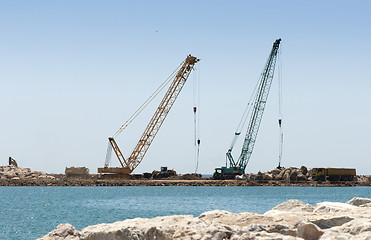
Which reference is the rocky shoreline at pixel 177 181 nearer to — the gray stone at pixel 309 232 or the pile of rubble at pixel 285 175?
the pile of rubble at pixel 285 175

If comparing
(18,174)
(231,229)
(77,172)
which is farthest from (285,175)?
(231,229)

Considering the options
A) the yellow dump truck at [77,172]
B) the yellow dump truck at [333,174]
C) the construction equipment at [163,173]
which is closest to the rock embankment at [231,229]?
the construction equipment at [163,173]

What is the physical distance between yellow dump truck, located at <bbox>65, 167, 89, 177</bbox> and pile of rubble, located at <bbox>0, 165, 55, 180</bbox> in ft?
17.3

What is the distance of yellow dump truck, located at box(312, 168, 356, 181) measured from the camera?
394ft

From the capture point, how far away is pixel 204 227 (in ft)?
37.1

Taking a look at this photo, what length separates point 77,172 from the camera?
128 meters

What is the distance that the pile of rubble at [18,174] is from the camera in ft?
387

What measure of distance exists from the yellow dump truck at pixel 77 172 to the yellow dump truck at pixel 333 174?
53.2 meters

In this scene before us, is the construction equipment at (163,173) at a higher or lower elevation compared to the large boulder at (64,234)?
higher

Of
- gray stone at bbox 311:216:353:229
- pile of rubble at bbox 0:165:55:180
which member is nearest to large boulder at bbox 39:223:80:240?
gray stone at bbox 311:216:353:229

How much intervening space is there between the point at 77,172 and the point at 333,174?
196 feet

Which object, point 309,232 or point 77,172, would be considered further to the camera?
point 77,172

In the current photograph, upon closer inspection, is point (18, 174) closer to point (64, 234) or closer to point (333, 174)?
point (333, 174)

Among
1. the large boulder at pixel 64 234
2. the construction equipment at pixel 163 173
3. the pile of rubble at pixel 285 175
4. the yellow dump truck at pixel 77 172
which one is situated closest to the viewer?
the large boulder at pixel 64 234
